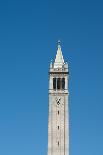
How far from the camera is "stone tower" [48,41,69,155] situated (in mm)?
90875

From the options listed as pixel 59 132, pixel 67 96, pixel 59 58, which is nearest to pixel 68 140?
pixel 59 132

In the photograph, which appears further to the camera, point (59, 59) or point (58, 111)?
point (59, 59)

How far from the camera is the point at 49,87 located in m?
94.2

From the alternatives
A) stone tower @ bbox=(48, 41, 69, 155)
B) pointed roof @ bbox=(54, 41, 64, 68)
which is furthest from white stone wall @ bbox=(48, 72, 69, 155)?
pointed roof @ bbox=(54, 41, 64, 68)

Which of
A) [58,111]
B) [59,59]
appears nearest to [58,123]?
[58,111]

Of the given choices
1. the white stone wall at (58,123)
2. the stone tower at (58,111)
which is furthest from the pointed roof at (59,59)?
the white stone wall at (58,123)

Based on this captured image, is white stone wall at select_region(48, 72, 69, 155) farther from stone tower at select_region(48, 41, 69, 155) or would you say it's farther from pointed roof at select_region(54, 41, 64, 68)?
pointed roof at select_region(54, 41, 64, 68)

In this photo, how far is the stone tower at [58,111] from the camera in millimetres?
90875

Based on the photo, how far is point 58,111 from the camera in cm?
9312

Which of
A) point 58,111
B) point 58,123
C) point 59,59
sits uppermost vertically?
point 59,59

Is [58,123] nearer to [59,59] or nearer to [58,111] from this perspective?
[58,111]

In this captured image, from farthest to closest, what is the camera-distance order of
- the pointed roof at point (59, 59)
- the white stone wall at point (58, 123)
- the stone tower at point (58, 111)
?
the pointed roof at point (59, 59), the stone tower at point (58, 111), the white stone wall at point (58, 123)

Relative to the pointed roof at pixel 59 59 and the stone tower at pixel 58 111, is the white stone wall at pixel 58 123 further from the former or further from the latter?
the pointed roof at pixel 59 59

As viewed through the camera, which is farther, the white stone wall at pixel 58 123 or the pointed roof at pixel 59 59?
the pointed roof at pixel 59 59
